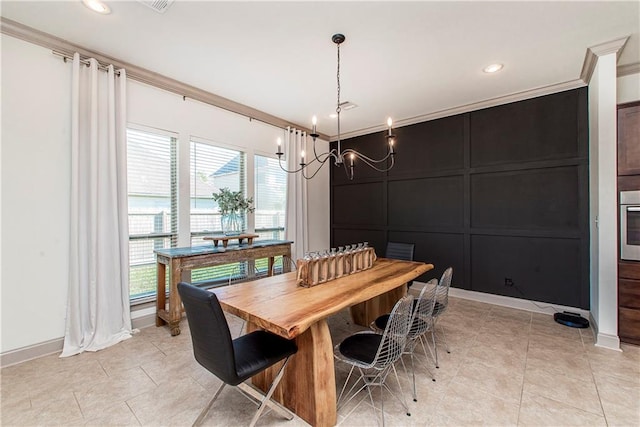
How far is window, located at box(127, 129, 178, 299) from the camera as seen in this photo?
10.4 feet

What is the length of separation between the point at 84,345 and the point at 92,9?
293cm

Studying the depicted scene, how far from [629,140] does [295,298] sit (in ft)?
11.3

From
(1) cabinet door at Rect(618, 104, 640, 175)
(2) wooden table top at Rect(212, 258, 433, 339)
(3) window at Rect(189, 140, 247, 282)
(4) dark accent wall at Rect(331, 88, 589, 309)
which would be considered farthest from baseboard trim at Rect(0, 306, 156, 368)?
(1) cabinet door at Rect(618, 104, 640, 175)

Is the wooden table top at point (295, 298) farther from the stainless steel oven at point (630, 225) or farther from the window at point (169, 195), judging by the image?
the stainless steel oven at point (630, 225)

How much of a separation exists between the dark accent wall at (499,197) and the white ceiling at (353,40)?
54cm

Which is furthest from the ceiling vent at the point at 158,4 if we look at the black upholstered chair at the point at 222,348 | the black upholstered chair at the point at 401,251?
the black upholstered chair at the point at 401,251

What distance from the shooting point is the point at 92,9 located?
7.27 ft

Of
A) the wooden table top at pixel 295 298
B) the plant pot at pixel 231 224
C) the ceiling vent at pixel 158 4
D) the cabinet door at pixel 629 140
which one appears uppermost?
the ceiling vent at pixel 158 4

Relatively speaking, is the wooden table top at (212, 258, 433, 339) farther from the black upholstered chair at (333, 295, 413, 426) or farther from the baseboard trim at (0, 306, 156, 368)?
the baseboard trim at (0, 306, 156, 368)

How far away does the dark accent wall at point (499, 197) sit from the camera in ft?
11.2

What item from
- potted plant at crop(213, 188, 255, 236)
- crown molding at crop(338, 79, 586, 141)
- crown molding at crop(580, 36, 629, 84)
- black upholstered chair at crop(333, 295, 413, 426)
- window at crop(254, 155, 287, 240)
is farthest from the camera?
window at crop(254, 155, 287, 240)

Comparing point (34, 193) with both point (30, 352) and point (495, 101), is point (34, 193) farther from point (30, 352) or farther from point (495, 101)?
point (495, 101)

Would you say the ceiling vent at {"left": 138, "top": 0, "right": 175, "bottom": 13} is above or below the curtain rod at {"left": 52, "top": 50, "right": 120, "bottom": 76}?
above

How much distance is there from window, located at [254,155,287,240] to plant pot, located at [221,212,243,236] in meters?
0.65
